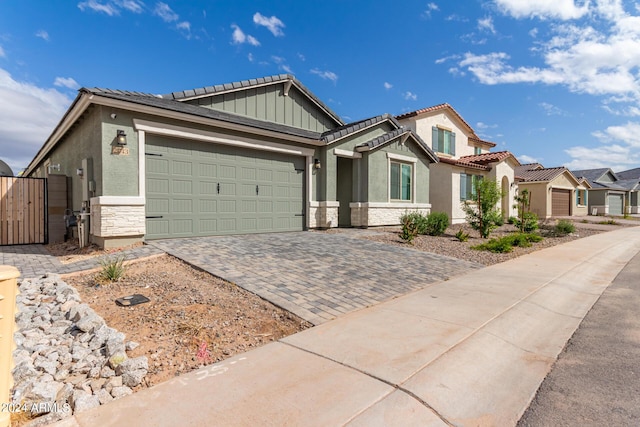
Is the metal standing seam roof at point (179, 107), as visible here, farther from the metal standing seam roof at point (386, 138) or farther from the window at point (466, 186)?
the window at point (466, 186)

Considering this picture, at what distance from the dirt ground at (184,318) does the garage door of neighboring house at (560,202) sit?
28.7 m

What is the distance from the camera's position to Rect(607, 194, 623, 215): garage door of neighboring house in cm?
3484

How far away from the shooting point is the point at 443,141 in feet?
69.6

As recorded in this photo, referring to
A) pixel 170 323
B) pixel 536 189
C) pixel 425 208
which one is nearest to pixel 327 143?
pixel 425 208

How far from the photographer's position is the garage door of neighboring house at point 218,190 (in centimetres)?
888

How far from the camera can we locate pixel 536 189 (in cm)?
2523

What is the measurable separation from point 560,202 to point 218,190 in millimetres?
28431

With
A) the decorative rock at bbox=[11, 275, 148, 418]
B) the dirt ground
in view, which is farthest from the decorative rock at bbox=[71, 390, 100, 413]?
the dirt ground

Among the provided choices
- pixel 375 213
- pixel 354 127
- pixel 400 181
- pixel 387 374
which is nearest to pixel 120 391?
pixel 387 374

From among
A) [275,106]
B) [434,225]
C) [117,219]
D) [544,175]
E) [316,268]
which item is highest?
[275,106]

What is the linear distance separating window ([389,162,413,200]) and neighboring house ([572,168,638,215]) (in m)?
27.6

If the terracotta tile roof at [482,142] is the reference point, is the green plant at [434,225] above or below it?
below

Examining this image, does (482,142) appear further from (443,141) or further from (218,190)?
(218,190)

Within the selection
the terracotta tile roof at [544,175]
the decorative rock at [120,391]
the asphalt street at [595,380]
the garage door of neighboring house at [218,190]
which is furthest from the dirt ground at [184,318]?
the terracotta tile roof at [544,175]
